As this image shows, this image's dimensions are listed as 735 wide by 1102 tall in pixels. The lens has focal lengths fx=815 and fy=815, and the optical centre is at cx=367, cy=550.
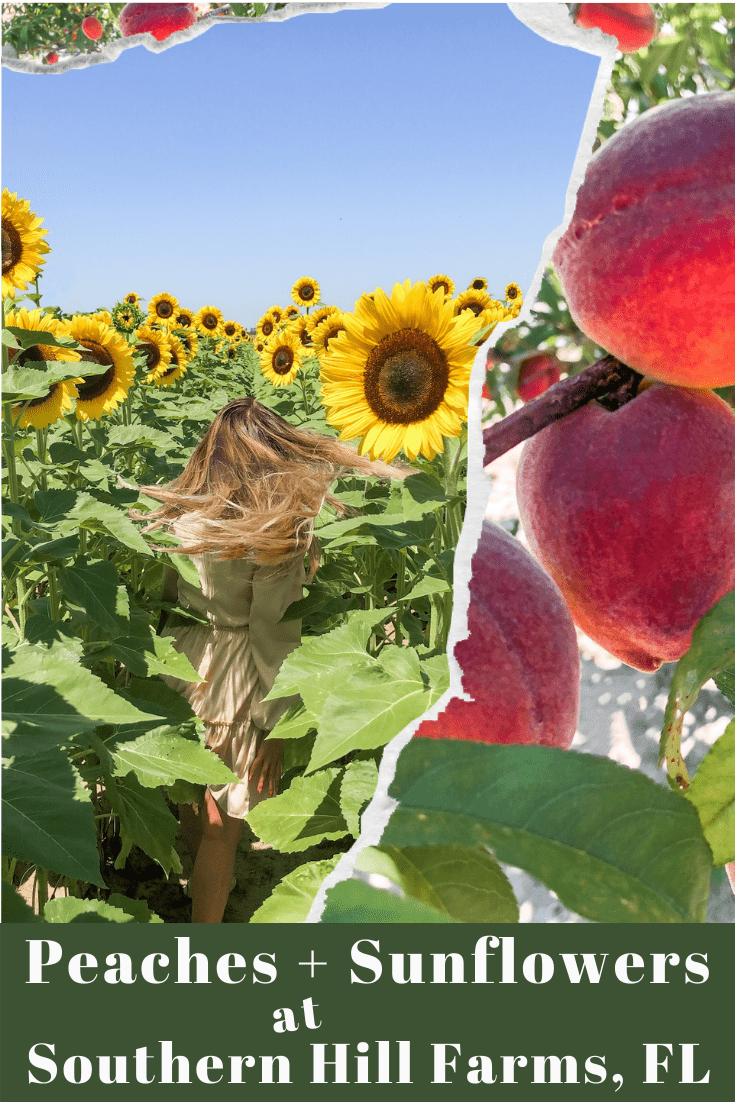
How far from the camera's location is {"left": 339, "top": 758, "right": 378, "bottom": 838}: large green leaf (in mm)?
1033

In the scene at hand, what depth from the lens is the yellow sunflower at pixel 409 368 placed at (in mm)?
939

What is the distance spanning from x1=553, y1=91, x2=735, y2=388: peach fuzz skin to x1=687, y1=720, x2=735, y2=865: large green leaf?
148mm

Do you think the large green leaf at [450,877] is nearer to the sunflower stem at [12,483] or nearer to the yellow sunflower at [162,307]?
the sunflower stem at [12,483]

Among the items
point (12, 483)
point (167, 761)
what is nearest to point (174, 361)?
point (12, 483)

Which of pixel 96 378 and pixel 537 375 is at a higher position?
pixel 96 378

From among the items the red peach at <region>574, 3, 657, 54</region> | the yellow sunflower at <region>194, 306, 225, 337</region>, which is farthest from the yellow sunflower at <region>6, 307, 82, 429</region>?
the yellow sunflower at <region>194, 306, 225, 337</region>

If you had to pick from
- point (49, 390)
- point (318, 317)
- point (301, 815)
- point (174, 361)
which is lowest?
point (301, 815)

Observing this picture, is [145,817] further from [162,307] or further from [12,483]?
[162,307]

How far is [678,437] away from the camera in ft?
1.05

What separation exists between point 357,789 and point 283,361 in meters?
3.88

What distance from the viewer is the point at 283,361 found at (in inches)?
183
